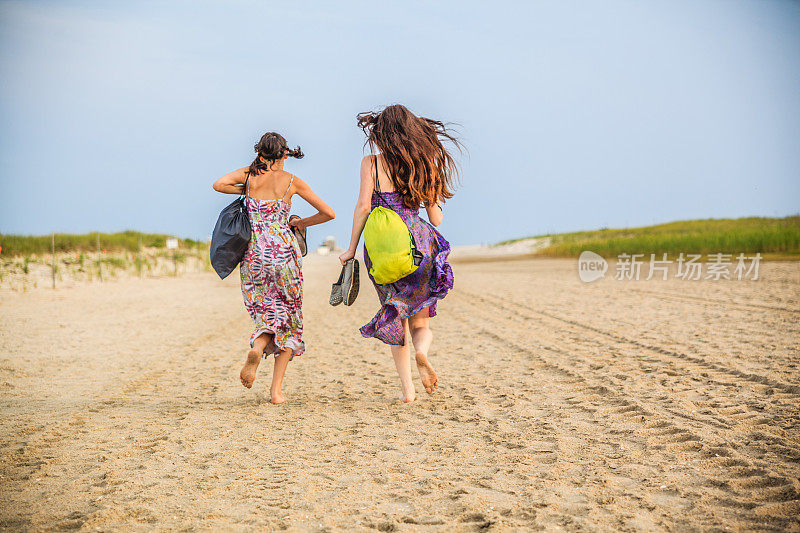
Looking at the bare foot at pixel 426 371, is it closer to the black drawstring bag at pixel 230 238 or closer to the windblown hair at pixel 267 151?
the black drawstring bag at pixel 230 238

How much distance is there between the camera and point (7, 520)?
2896mm

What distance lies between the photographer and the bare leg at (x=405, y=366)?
195 inches

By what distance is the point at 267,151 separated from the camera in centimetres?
482

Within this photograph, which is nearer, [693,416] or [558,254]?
[693,416]

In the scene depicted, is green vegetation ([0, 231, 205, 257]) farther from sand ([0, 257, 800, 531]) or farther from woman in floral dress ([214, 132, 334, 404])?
woman in floral dress ([214, 132, 334, 404])

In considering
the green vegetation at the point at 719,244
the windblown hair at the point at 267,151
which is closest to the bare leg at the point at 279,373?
the windblown hair at the point at 267,151

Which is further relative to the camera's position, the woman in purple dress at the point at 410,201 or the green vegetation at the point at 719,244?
the green vegetation at the point at 719,244

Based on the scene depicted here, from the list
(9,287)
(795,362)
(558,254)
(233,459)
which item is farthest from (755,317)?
(558,254)

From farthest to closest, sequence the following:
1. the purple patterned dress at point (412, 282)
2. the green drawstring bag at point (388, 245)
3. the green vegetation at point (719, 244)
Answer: the green vegetation at point (719, 244) → the purple patterned dress at point (412, 282) → the green drawstring bag at point (388, 245)

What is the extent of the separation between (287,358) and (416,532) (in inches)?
102

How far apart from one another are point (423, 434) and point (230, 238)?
6.45ft

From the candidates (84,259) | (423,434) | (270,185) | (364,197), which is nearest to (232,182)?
(270,185)

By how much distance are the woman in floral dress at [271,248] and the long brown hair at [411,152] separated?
650 mm

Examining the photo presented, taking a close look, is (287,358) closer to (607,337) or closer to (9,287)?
(607,337)
